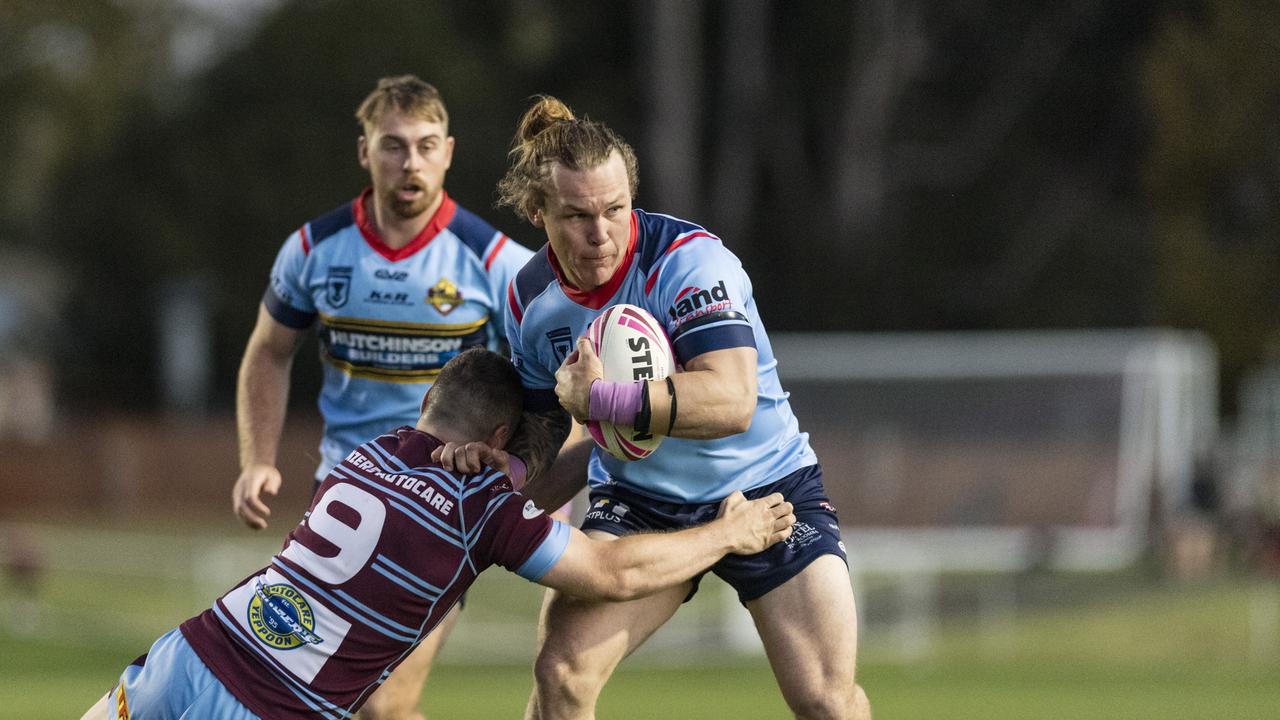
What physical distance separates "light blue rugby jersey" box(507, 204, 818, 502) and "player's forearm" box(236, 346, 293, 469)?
1633 mm

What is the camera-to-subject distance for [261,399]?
23.8 feet

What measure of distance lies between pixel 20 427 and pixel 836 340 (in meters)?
17.8

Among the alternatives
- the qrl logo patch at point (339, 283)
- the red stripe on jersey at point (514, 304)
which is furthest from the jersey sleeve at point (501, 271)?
the red stripe on jersey at point (514, 304)

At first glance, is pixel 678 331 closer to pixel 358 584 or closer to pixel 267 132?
pixel 358 584

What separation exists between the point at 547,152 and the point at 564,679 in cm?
169

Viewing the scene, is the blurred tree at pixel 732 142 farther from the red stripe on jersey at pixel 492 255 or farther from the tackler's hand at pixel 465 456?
the tackler's hand at pixel 465 456

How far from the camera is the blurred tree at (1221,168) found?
16.3 meters

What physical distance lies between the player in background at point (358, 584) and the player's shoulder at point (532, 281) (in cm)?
69

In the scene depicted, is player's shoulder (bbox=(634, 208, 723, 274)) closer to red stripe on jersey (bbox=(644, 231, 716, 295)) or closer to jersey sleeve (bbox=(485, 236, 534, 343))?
red stripe on jersey (bbox=(644, 231, 716, 295))

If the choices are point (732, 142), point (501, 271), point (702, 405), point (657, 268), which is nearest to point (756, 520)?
point (702, 405)

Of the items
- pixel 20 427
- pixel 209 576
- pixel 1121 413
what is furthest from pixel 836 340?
pixel 20 427

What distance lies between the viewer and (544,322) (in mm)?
5840

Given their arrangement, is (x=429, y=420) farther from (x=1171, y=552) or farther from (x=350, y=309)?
(x=1171, y=552)

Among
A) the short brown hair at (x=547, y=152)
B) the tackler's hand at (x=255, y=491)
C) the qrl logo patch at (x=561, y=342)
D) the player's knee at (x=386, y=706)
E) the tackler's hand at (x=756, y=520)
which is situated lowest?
the player's knee at (x=386, y=706)
